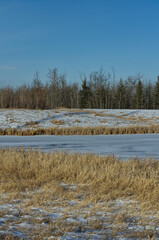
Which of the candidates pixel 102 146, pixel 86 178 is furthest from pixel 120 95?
pixel 86 178

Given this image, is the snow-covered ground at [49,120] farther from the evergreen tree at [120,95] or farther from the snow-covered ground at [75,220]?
the evergreen tree at [120,95]

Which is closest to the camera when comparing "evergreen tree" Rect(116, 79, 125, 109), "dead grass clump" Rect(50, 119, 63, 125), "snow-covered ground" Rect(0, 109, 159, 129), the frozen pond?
the frozen pond

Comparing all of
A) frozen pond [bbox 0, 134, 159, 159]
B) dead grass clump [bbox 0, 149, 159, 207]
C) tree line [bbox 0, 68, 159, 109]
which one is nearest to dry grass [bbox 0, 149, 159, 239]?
dead grass clump [bbox 0, 149, 159, 207]

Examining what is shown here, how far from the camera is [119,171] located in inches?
228

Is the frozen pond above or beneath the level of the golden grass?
beneath

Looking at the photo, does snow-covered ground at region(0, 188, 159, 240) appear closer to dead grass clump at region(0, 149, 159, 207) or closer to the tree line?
dead grass clump at region(0, 149, 159, 207)

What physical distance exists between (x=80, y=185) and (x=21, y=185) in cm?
109

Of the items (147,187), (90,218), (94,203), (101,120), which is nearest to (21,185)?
(94,203)

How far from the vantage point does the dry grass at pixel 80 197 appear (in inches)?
127

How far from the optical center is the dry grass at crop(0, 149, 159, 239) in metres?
3.22

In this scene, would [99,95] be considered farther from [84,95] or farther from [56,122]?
[56,122]

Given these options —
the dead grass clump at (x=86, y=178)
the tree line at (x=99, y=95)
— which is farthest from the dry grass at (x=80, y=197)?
the tree line at (x=99, y=95)

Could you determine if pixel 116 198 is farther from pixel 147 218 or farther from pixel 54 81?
pixel 54 81

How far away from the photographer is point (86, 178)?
209 inches
